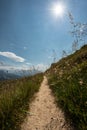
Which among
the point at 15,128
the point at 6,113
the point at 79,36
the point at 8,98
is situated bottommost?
the point at 15,128

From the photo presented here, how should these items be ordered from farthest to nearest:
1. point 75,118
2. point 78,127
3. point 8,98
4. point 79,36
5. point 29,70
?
point 79,36 → point 29,70 → point 8,98 → point 75,118 → point 78,127

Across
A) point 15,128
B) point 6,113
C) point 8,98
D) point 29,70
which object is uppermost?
point 29,70

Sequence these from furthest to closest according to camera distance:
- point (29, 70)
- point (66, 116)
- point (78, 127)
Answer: point (29, 70) → point (66, 116) → point (78, 127)

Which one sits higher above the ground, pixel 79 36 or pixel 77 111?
pixel 79 36

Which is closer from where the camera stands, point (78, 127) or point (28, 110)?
point (78, 127)

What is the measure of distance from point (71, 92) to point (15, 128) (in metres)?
2.63

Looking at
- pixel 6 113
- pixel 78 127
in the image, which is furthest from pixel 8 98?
pixel 78 127

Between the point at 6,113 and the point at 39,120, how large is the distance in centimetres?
112

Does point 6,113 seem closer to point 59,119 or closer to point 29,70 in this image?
point 59,119

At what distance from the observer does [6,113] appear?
20.9 feet

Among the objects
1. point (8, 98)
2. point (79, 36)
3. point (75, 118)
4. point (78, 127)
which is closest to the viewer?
point (78, 127)

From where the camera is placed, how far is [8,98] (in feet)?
24.1

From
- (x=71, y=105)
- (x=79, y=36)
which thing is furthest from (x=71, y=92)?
(x=79, y=36)

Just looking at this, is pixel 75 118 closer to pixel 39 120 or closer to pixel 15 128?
pixel 39 120
